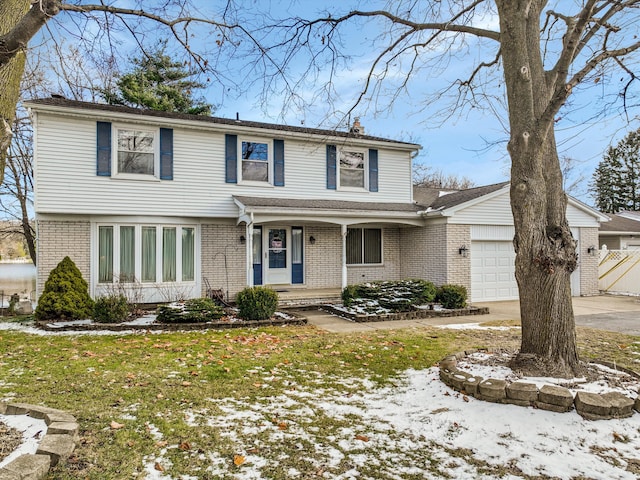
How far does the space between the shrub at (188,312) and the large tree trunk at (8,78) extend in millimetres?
6342

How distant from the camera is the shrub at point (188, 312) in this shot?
9297mm

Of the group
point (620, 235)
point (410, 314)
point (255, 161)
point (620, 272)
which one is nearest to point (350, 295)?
point (410, 314)

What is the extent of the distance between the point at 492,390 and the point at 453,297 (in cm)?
754

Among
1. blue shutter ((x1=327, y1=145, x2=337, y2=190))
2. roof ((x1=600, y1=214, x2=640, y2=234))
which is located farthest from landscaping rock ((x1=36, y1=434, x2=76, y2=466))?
roof ((x1=600, y1=214, x2=640, y2=234))

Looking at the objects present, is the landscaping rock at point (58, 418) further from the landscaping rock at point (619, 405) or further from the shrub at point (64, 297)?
the shrub at point (64, 297)

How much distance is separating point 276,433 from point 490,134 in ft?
23.1

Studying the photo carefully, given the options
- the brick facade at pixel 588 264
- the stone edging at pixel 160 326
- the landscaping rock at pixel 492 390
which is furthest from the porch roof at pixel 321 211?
the landscaping rock at pixel 492 390

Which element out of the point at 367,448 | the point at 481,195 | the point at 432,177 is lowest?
the point at 367,448

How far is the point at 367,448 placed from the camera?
3.47m

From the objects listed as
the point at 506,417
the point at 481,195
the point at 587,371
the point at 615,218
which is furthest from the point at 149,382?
the point at 615,218

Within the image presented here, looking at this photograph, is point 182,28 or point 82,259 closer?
point 182,28

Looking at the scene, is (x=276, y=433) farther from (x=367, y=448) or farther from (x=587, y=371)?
(x=587, y=371)

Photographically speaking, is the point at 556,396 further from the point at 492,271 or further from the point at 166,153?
the point at 166,153

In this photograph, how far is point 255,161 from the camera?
13.0 meters
